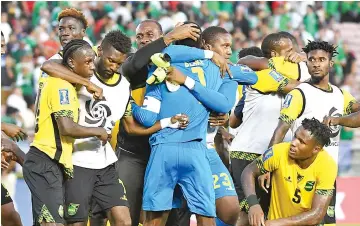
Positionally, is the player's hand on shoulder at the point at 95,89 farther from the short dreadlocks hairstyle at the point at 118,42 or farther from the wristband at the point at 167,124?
the wristband at the point at 167,124

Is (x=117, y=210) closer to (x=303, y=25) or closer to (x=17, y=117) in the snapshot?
(x=17, y=117)

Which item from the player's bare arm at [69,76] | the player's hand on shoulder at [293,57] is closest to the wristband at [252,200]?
the player's bare arm at [69,76]

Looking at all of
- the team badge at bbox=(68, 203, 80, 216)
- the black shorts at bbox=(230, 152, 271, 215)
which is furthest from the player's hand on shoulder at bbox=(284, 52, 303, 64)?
the team badge at bbox=(68, 203, 80, 216)

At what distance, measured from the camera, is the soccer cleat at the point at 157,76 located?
8.27m

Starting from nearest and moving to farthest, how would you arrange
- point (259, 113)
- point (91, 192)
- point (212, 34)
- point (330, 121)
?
1. point (91, 192)
2. point (212, 34)
3. point (330, 121)
4. point (259, 113)

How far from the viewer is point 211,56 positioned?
8664 mm

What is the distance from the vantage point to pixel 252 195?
8742mm

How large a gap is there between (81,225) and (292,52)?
122 inches

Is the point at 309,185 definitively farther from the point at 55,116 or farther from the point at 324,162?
the point at 55,116

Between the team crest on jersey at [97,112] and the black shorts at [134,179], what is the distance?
0.67 metres

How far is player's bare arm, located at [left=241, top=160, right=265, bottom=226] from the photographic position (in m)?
8.59

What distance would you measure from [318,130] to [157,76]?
1684mm

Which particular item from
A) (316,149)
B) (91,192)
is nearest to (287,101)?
(316,149)

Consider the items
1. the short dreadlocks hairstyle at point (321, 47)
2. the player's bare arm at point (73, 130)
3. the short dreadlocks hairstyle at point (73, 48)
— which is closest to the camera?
the player's bare arm at point (73, 130)
